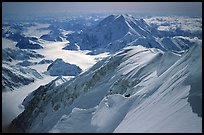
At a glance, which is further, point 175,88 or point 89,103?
point 89,103

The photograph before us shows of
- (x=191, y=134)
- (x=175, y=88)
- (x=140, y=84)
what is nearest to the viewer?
(x=191, y=134)

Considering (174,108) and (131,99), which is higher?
(174,108)

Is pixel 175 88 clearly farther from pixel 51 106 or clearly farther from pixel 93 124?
pixel 51 106

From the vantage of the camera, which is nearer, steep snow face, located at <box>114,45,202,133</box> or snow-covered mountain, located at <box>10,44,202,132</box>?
steep snow face, located at <box>114,45,202,133</box>

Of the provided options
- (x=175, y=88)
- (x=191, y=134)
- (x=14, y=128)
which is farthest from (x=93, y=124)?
(x=14, y=128)

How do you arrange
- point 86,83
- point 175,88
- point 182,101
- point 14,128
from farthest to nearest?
point 14,128, point 86,83, point 175,88, point 182,101

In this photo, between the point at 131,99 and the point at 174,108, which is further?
the point at 131,99

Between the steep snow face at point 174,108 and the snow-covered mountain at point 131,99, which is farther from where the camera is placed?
the snow-covered mountain at point 131,99

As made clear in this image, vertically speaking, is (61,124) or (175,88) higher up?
(175,88)
